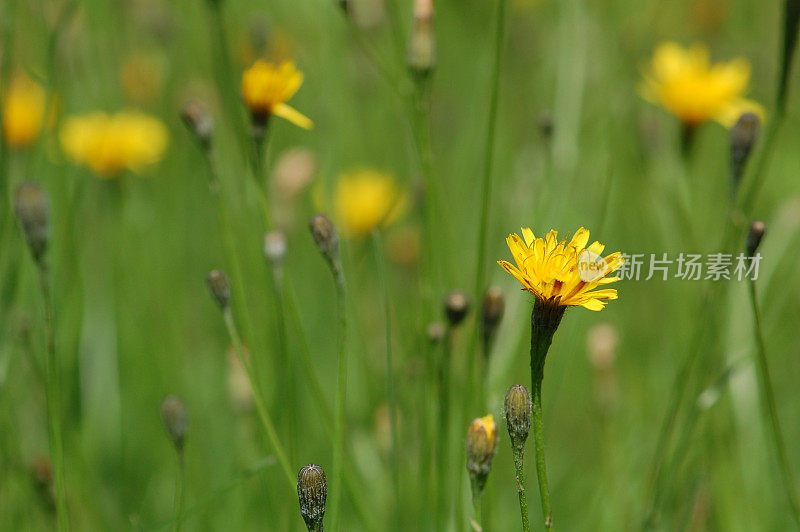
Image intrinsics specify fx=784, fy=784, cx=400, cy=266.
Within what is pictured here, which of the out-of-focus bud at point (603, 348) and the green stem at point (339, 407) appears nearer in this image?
the green stem at point (339, 407)

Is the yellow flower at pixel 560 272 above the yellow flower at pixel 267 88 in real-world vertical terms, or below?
below

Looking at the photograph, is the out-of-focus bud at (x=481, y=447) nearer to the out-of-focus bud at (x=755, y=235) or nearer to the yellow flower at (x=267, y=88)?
the out-of-focus bud at (x=755, y=235)

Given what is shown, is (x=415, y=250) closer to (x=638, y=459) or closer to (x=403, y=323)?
(x=403, y=323)

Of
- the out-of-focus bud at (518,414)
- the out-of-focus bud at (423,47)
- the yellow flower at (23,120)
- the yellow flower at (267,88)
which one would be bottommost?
the out-of-focus bud at (518,414)

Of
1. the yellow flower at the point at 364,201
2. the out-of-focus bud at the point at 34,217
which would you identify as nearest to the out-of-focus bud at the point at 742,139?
the out-of-focus bud at the point at 34,217

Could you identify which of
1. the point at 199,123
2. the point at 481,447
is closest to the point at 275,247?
the point at 199,123

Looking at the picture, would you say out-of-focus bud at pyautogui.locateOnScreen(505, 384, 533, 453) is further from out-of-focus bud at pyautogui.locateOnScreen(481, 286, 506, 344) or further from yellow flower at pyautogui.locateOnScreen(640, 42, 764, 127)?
yellow flower at pyautogui.locateOnScreen(640, 42, 764, 127)
